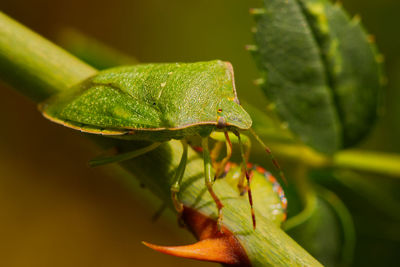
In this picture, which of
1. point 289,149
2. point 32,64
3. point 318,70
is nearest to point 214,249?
point 32,64

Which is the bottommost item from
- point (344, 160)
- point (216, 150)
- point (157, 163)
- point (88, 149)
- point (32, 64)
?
point (88, 149)

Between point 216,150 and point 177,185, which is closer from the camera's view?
point 177,185

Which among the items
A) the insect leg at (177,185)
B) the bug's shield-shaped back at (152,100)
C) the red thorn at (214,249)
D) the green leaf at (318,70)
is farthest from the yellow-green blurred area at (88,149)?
the red thorn at (214,249)

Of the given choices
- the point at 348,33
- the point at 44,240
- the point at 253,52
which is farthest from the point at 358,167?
the point at 44,240

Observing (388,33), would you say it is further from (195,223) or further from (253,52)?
(195,223)

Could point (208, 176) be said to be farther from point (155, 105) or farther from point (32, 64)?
point (32, 64)

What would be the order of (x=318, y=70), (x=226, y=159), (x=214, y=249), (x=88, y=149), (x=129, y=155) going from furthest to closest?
(x=88, y=149)
(x=318, y=70)
(x=226, y=159)
(x=129, y=155)
(x=214, y=249)

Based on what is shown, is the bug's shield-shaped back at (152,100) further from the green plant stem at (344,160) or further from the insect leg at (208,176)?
the green plant stem at (344,160)
